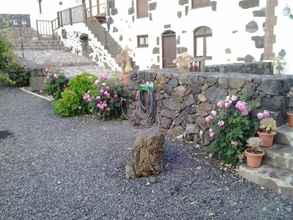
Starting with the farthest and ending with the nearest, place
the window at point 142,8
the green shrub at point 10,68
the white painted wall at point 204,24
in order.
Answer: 1. the window at point 142,8
2. the green shrub at point 10,68
3. the white painted wall at point 204,24

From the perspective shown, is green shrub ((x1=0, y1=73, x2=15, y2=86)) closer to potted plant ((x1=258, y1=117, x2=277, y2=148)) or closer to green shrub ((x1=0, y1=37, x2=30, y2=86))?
green shrub ((x1=0, y1=37, x2=30, y2=86))

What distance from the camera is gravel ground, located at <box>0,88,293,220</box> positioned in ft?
9.50

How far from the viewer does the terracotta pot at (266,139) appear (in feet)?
11.8

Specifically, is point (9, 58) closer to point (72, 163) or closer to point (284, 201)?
point (72, 163)

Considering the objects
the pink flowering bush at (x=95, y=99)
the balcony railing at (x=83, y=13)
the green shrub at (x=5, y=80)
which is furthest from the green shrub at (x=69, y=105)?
the balcony railing at (x=83, y=13)

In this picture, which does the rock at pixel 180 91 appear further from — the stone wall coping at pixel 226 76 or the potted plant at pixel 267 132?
the potted plant at pixel 267 132

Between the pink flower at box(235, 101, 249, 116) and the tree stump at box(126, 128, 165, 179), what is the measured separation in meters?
1.01

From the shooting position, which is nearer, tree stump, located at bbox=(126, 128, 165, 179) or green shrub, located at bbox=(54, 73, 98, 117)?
tree stump, located at bbox=(126, 128, 165, 179)

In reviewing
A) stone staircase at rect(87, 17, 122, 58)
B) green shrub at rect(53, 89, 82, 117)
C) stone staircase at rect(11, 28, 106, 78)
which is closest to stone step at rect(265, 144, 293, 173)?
green shrub at rect(53, 89, 82, 117)

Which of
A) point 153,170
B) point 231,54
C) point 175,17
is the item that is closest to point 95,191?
point 153,170

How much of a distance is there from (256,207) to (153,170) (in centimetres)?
121

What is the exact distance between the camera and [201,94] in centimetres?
457

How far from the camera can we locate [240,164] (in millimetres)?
3623

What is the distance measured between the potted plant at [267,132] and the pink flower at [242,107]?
0.71 ft
